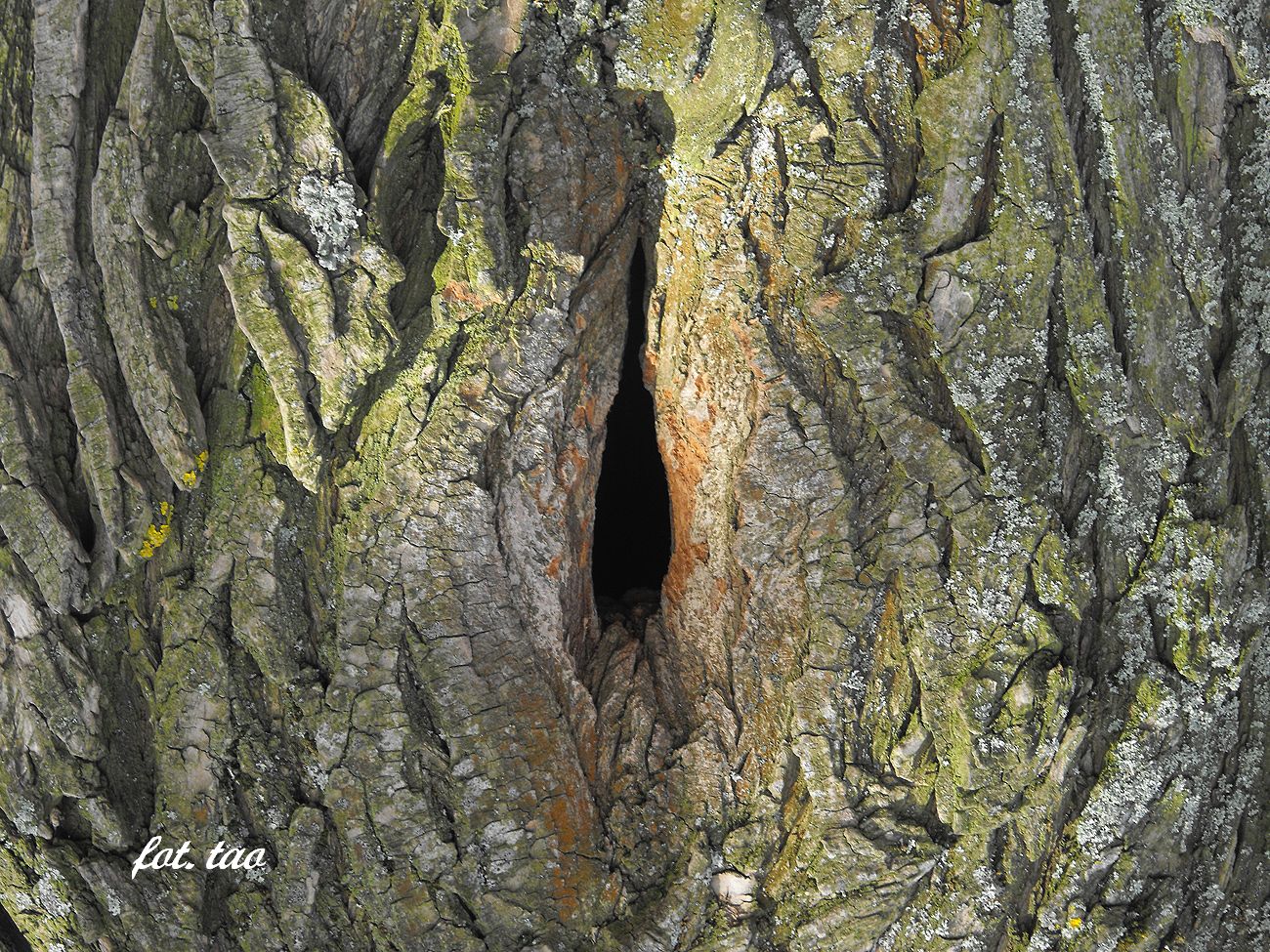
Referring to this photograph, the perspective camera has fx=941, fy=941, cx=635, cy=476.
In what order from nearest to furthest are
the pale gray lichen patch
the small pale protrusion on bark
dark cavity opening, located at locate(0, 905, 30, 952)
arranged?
the pale gray lichen patch → the small pale protrusion on bark → dark cavity opening, located at locate(0, 905, 30, 952)

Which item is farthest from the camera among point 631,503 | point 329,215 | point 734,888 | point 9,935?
point 631,503

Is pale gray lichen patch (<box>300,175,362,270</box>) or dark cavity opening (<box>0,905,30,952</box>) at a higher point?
pale gray lichen patch (<box>300,175,362,270</box>)

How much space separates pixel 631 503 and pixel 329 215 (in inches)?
47.2

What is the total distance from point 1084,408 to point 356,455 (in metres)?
1.25

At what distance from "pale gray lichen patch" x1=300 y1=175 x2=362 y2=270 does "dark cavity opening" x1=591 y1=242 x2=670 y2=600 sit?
92 centimetres

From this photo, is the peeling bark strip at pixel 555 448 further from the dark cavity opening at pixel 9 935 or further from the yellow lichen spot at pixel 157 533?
the dark cavity opening at pixel 9 935

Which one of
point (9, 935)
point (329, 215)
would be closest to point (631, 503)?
point (329, 215)

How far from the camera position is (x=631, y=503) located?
8.20 ft

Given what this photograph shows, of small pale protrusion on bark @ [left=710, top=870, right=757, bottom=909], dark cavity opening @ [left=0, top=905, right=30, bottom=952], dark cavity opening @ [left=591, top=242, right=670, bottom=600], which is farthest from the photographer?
dark cavity opening @ [left=591, top=242, right=670, bottom=600]

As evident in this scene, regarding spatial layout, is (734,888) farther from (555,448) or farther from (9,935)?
(9,935)

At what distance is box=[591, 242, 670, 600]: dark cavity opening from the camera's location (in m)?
2.37

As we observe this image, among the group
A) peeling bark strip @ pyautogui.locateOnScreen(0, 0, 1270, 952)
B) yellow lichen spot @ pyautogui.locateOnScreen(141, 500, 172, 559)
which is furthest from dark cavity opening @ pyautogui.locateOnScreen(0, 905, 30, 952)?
yellow lichen spot @ pyautogui.locateOnScreen(141, 500, 172, 559)

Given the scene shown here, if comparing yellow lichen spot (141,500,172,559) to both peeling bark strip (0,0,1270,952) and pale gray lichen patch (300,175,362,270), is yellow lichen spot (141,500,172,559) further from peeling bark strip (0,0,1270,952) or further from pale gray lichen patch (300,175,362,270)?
pale gray lichen patch (300,175,362,270)

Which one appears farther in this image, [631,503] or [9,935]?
[631,503]
